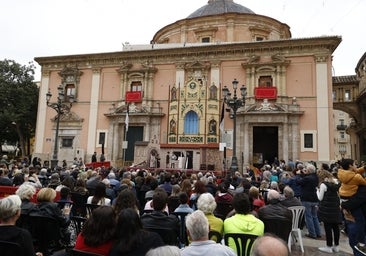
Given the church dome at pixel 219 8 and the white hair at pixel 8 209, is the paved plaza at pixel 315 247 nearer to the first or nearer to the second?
the white hair at pixel 8 209

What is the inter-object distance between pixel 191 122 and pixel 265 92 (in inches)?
240

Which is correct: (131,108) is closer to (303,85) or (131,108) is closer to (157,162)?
(157,162)

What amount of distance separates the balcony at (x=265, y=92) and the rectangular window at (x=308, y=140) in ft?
11.4

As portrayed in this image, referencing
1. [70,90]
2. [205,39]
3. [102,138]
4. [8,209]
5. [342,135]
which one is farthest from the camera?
[342,135]

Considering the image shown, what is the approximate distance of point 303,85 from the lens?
21.9m

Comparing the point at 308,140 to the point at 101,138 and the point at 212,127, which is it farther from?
the point at 101,138

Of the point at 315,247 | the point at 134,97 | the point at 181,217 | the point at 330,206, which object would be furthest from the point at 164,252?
the point at 134,97

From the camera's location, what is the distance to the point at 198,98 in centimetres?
2239

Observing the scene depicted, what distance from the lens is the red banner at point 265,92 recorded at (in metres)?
22.1

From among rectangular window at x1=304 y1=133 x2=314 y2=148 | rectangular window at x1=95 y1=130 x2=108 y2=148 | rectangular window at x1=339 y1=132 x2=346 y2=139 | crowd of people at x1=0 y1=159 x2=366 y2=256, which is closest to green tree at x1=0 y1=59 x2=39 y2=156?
rectangular window at x1=95 y1=130 x2=108 y2=148

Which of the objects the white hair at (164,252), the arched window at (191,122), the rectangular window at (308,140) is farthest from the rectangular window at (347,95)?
the white hair at (164,252)

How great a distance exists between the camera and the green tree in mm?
29188

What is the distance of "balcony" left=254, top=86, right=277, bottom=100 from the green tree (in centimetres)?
2300

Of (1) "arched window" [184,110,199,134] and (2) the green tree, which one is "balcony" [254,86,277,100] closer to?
(1) "arched window" [184,110,199,134]
